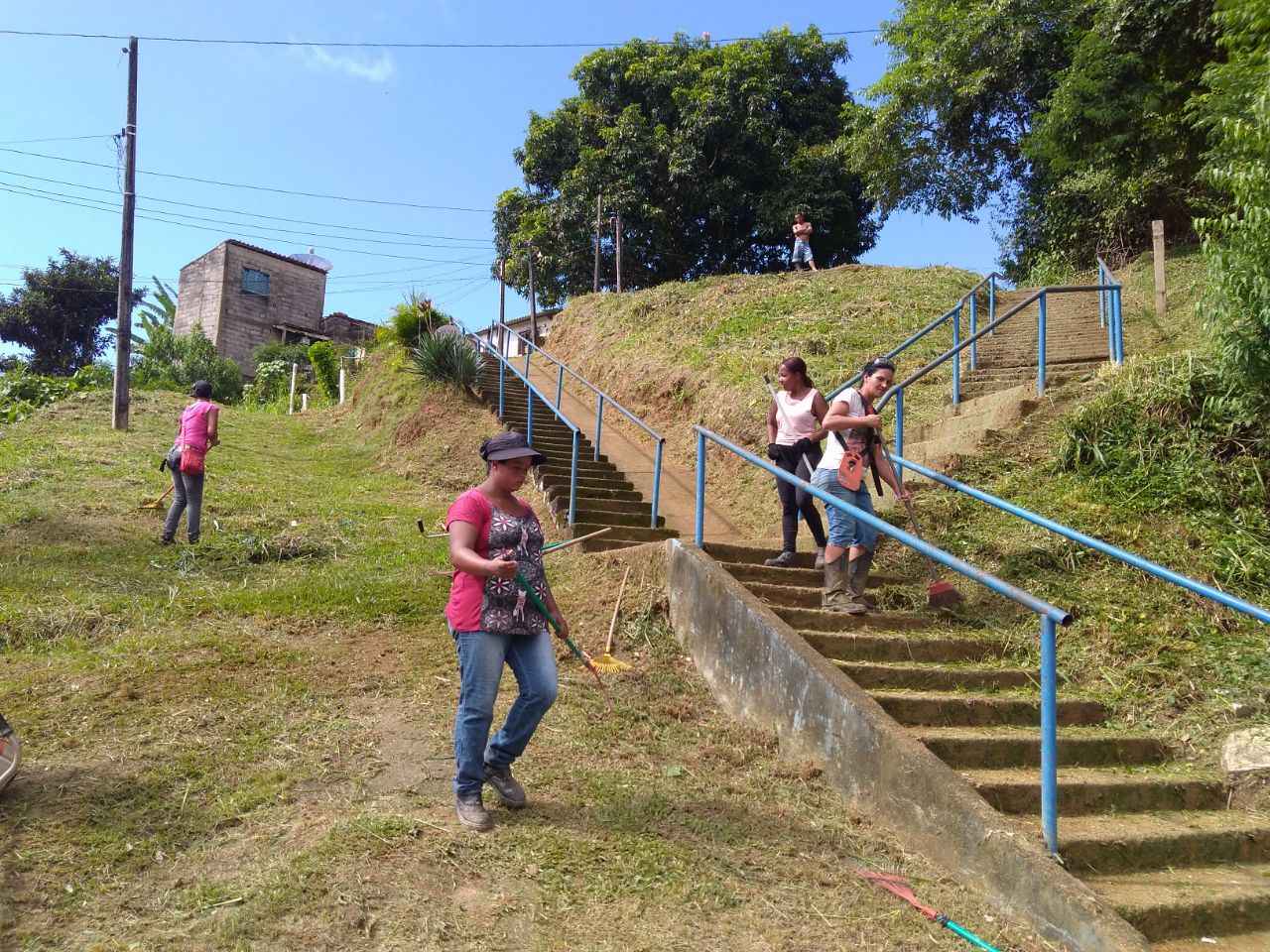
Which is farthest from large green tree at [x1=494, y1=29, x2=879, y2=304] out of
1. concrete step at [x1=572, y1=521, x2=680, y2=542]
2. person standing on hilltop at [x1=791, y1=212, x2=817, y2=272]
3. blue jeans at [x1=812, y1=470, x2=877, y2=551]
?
blue jeans at [x1=812, y1=470, x2=877, y2=551]

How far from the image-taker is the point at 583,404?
1555 cm

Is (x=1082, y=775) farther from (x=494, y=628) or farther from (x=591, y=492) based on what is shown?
(x=591, y=492)

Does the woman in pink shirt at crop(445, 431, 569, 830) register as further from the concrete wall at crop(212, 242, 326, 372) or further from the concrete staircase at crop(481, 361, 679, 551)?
the concrete wall at crop(212, 242, 326, 372)

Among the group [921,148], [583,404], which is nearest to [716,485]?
[583,404]

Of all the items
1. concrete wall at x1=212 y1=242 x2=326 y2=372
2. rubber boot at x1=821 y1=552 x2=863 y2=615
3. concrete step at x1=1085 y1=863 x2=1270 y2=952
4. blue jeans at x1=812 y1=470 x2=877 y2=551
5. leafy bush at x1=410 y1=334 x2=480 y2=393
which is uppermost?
concrete wall at x1=212 y1=242 x2=326 y2=372

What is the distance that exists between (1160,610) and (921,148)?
17.2 metres

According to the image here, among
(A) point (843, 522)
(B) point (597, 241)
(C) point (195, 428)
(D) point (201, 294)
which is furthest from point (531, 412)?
(D) point (201, 294)

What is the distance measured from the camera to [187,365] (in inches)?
1172

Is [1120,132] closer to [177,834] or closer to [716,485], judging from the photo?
[716,485]

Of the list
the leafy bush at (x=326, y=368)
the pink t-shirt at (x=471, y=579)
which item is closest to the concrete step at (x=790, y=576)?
the pink t-shirt at (x=471, y=579)

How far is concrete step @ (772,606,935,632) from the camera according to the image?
5594 mm

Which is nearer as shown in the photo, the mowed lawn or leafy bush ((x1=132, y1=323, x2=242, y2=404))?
the mowed lawn

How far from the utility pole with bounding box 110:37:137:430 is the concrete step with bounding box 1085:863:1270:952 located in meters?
14.5

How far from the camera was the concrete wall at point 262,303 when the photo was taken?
3434 centimetres
